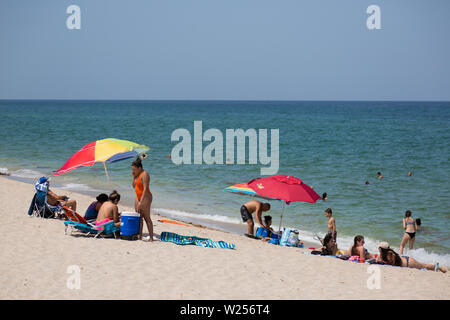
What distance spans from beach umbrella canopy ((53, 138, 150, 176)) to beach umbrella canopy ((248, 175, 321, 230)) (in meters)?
2.77

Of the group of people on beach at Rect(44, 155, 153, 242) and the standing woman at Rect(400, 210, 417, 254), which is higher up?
the group of people on beach at Rect(44, 155, 153, 242)

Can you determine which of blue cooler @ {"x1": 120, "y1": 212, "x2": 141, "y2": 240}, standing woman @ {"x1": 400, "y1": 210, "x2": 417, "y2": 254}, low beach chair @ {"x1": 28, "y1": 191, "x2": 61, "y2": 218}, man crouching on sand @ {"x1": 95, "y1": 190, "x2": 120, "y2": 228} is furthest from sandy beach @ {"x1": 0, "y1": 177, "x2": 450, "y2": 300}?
standing woman @ {"x1": 400, "y1": 210, "x2": 417, "y2": 254}

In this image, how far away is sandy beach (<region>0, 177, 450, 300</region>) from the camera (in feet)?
22.4

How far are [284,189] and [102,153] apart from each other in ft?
13.4

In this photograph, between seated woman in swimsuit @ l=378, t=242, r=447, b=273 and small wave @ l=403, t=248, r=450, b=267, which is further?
small wave @ l=403, t=248, r=450, b=267

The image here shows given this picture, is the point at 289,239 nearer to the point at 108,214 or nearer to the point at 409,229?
the point at 409,229

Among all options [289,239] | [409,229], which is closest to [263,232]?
[289,239]

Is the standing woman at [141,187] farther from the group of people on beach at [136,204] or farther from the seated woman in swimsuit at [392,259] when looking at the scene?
the seated woman in swimsuit at [392,259]

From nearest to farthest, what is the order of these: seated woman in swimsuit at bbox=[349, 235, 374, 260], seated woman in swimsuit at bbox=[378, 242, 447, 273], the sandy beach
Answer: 1. the sandy beach
2. seated woman in swimsuit at bbox=[378, 242, 447, 273]
3. seated woman in swimsuit at bbox=[349, 235, 374, 260]

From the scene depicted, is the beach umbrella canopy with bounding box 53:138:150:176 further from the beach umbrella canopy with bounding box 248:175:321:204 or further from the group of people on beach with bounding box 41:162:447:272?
the beach umbrella canopy with bounding box 248:175:321:204

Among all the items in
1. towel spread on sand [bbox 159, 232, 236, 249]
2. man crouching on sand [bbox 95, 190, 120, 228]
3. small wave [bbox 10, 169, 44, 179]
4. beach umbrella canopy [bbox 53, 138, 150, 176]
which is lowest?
small wave [bbox 10, 169, 44, 179]

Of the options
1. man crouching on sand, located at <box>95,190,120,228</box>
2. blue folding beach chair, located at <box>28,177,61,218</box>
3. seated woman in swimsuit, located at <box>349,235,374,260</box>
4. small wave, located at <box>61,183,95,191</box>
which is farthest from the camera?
small wave, located at <box>61,183,95,191</box>

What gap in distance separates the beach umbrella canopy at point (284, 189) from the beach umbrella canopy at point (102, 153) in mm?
2769

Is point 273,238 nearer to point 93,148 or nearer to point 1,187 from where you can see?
point 93,148
